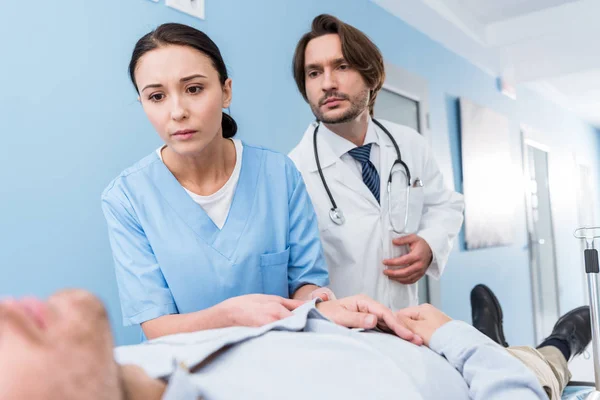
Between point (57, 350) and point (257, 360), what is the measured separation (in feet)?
0.94

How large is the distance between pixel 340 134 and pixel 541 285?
3.43 metres

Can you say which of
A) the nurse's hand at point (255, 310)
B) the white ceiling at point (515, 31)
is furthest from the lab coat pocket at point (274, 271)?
the white ceiling at point (515, 31)

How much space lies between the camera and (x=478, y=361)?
0.82 meters

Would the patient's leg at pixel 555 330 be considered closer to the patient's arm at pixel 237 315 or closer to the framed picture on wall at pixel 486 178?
the patient's arm at pixel 237 315

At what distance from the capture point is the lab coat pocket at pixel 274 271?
3.80 ft

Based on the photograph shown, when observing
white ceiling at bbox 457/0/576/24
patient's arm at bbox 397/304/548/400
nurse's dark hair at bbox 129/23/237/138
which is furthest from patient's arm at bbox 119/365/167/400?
white ceiling at bbox 457/0/576/24

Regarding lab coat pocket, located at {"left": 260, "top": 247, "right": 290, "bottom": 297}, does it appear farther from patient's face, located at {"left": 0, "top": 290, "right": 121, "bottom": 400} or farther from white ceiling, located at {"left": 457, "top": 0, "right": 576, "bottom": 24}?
white ceiling, located at {"left": 457, "top": 0, "right": 576, "bottom": 24}

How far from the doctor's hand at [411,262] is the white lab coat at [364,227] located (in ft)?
0.10

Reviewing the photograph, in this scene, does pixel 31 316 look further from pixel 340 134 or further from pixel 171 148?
pixel 340 134

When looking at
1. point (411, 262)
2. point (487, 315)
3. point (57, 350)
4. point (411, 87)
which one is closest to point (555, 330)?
point (487, 315)

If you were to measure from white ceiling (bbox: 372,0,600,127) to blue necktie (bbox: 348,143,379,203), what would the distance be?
4.12 ft

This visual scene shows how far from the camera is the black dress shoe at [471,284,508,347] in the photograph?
1.75 meters

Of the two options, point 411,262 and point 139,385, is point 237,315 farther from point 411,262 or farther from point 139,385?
point 411,262

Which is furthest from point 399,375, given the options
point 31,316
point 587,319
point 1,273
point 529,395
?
point 587,319
